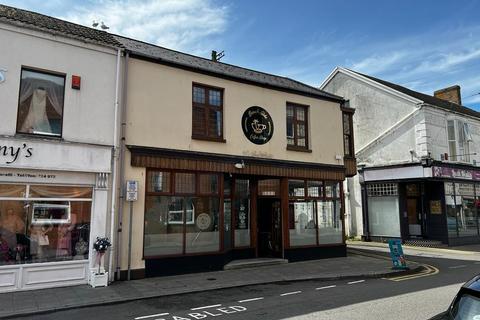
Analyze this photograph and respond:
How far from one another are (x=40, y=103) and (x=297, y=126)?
365 inches

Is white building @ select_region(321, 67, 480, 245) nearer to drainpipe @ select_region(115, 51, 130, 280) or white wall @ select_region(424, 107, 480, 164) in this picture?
white wall @ select_region(424, 107, 480, 164)

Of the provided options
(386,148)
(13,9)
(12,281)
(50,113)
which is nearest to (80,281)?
(12,281)

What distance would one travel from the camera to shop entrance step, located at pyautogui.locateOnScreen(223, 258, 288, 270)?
13.1m

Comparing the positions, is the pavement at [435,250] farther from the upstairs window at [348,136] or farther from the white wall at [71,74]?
the white wall at [71,74]

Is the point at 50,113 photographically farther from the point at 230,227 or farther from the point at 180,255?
the point at 230,227

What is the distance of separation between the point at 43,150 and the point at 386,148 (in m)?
18.5

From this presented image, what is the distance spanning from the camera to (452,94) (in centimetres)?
2877

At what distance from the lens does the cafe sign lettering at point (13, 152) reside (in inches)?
373

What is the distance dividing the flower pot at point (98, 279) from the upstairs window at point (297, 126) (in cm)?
817

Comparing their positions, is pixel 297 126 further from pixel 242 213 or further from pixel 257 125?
pixel 242 213

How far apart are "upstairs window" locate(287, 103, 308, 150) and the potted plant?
7.81 metres

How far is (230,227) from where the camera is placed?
1388 centimetres

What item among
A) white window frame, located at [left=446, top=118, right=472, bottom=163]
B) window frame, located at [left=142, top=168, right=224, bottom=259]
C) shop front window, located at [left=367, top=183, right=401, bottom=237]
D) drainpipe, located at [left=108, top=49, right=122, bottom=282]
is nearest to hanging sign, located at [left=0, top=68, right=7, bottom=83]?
drainpipe, located at [left=108, top=49, right=122, bottom=282]

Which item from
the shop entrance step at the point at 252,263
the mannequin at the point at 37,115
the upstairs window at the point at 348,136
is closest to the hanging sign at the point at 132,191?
the mannequin at the point at 37,115
